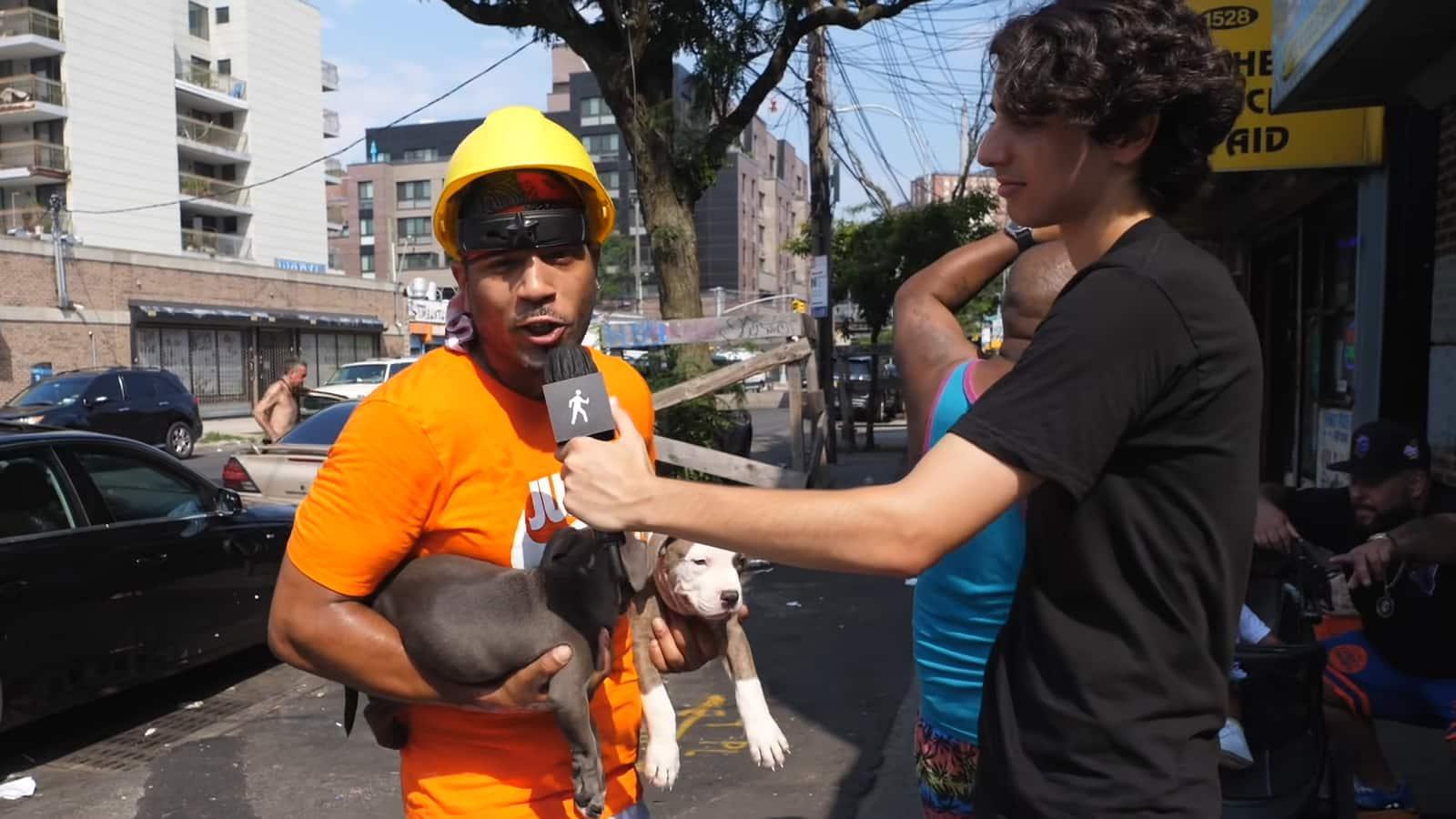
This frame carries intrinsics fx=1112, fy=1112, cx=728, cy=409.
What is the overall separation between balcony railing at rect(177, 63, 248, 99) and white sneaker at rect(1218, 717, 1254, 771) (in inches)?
2141

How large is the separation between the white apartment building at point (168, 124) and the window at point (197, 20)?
0.20ft

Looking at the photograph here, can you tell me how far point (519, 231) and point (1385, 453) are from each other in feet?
11.1

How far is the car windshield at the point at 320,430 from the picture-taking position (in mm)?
9891

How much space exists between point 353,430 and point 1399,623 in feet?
12.1

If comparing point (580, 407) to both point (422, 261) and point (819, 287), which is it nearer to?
point (819, 287)

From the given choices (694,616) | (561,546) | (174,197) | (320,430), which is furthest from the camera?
(174,197)

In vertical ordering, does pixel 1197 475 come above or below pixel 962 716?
above

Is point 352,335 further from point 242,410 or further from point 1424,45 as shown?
point 1424,45

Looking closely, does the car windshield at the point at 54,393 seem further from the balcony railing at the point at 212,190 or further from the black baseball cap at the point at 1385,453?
the balcony railing at the point at 212,190

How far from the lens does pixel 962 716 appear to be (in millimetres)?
2309

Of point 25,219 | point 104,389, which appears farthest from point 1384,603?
point 25,219

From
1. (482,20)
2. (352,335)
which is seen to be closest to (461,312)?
(482,20)

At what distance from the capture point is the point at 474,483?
1993 mm

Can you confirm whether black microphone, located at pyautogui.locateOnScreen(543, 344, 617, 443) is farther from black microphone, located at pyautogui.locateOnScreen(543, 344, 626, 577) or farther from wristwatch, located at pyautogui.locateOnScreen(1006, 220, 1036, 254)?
wristwatch, located at pyautogui.locateOnScreen(1006, 220, 1036, 254)
